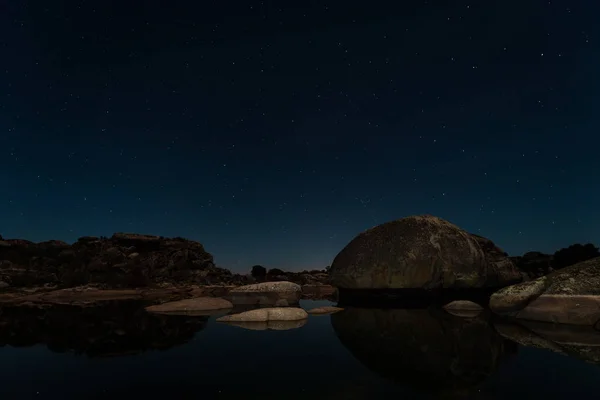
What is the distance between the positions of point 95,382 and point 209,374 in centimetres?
200

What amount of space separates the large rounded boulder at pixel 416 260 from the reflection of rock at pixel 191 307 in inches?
349

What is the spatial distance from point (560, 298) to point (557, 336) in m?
3.04

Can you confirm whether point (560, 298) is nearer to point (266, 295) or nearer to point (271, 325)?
point (271, 325)

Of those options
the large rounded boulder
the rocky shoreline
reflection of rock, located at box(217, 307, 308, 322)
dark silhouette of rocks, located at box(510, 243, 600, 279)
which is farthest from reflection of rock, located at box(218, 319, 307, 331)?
dark silhouette of rocks, located at box(510, 243, 600, 279)

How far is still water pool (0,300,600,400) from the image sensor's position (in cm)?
549

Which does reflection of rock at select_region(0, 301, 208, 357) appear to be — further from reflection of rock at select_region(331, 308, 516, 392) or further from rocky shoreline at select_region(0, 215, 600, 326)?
reflection of rock at select_region(331, 308, 516, 392)

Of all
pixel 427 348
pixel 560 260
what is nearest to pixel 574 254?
pixel 560 260

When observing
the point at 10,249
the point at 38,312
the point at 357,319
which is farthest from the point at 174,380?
the point at 10,249

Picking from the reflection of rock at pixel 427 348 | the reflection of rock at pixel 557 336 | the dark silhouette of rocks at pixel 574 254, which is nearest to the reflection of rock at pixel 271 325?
the reflection of rock at pixel 427 348

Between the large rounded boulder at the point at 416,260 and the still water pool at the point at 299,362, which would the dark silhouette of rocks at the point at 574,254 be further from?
the still water pool at the point at 299,362

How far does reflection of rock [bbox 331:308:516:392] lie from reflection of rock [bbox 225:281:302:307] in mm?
7250

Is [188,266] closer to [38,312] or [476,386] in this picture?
[38,312]

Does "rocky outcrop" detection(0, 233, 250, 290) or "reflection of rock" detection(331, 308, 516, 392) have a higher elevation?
"rocky outcrop" detection(0, 233, 250, 290)

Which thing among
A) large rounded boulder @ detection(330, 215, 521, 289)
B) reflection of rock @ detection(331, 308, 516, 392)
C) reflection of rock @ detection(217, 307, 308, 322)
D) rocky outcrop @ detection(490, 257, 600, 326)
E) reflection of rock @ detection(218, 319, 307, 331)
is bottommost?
reflection of rock @ detection(218, 319, 307, 331)
